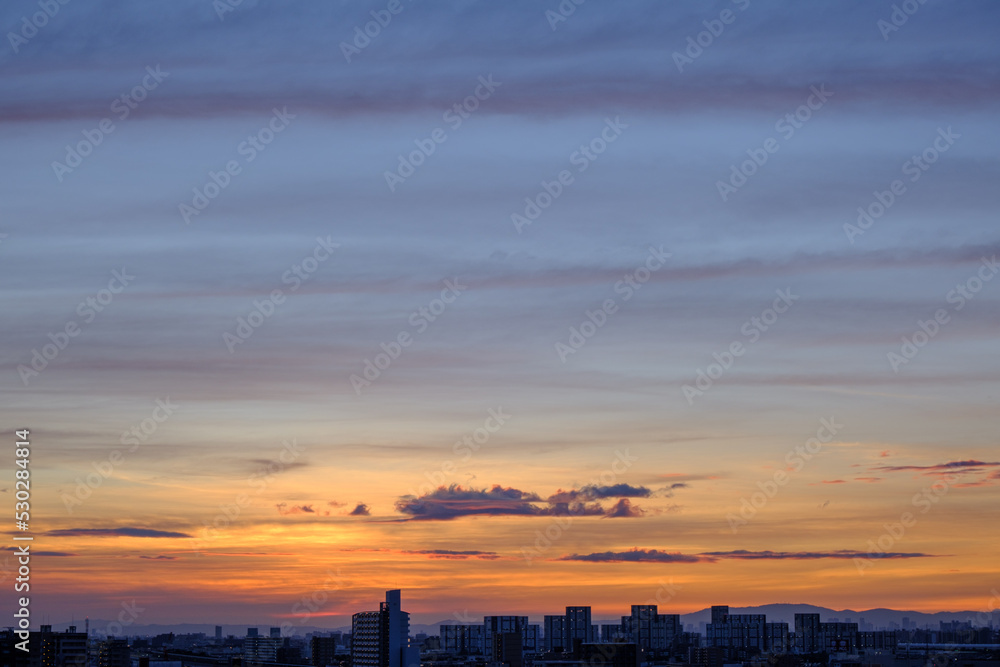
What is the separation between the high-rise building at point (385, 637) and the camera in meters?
157

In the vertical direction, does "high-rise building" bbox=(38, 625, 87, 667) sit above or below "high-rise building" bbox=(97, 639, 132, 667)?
above

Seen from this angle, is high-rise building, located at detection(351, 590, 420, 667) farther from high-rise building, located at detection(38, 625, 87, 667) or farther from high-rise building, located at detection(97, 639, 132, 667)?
high-rise building, located at detection(97, 639, 132, 667)

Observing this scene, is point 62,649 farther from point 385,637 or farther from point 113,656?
point 385,637

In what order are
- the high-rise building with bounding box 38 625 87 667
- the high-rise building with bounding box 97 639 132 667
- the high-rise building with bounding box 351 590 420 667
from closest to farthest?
the high-rise building with bounding box 38 625 87 667
the high-rise building with bounding box 351 590 420 667
the high-rise building with bounding box 97 639 132 667

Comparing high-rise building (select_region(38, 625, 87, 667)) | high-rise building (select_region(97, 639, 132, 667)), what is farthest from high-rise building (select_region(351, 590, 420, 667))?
high-rise building (select_region(97, 639, 132, 667))

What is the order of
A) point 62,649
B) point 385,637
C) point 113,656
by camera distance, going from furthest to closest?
1. point 113,656
2. point 385,637
3. point 62,649

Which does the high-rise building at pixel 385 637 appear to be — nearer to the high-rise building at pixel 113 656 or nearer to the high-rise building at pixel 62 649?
the high-rise building at pixel 62 649

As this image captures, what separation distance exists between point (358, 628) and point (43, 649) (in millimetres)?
37966

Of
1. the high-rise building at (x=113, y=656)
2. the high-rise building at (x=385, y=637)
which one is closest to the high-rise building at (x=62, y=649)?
the high-rise building at (x=113, y=656)

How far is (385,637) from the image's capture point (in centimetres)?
15762

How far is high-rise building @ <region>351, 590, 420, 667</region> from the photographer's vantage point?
15700 cm

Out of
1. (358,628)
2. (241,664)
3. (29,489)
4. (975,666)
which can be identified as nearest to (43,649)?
(358,628)

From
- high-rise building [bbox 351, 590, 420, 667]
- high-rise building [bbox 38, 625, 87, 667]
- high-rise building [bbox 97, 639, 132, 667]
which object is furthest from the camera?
high-rise building [bbox 97, 639, 132, 667]

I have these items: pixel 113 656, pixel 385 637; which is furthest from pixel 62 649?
pixel 385 637
